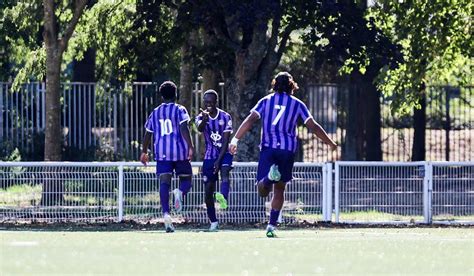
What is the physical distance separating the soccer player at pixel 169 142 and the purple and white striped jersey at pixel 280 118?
5.71ft

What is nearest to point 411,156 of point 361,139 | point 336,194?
point 361,139

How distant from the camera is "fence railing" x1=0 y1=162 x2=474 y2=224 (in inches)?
775

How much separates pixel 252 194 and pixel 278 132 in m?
5.24

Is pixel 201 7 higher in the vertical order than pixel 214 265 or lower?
higher

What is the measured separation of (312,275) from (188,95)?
1794cm

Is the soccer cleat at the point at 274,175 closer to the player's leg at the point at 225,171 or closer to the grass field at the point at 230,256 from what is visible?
the grass field at the point at 230,256

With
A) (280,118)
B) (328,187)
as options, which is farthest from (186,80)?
(280,118)

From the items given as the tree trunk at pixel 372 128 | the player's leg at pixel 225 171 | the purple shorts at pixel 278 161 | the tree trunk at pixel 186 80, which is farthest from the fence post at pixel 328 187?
the tree trunk at pixel 372 128

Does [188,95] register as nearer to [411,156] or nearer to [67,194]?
[67,194]

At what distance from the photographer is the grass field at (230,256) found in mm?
10281

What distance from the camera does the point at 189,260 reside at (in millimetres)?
11047

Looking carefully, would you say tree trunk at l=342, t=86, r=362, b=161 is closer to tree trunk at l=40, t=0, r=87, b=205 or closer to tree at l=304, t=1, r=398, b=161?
tree at l=304, t=1, r=398, b=161

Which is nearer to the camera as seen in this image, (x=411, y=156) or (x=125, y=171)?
(x=125, y=171)

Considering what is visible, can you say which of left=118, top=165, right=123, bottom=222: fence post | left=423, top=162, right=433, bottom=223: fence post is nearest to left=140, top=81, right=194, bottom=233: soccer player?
left=118, top=165, right=123, bottom=222: fence post
